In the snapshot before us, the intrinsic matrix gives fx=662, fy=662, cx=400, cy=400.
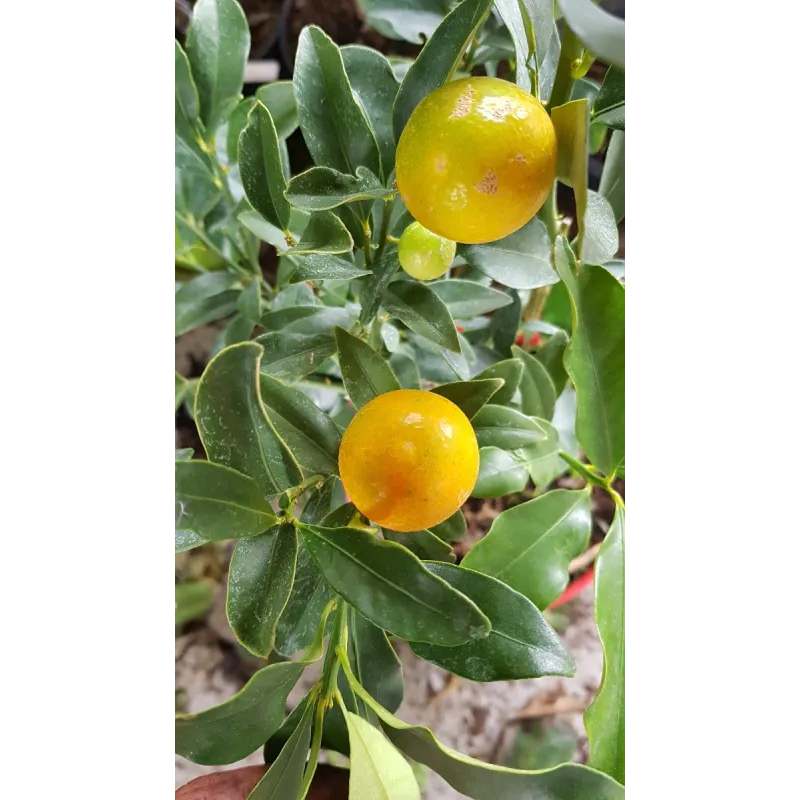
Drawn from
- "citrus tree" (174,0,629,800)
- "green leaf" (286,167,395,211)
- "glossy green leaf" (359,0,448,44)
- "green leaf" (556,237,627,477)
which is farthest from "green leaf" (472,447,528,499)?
"glossy green leaf" (359,0,448,44)

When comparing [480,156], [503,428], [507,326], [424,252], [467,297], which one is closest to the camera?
[480,156]

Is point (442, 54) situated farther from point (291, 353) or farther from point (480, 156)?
point (291, 353)

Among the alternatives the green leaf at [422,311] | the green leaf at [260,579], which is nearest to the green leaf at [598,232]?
the green leaf at [422,311]

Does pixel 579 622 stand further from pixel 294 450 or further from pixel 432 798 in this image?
pixel 294 450

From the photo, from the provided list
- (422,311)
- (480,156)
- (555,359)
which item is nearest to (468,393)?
(422,311)

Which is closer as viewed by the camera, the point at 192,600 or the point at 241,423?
the point at 241,423

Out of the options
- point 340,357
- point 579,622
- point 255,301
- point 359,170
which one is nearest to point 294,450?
point 340,357

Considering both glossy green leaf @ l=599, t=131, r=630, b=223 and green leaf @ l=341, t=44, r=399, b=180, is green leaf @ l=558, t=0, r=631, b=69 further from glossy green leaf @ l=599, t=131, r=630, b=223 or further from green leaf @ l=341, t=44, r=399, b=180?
green leaf @ l=341, t=44, r=399, b=180
